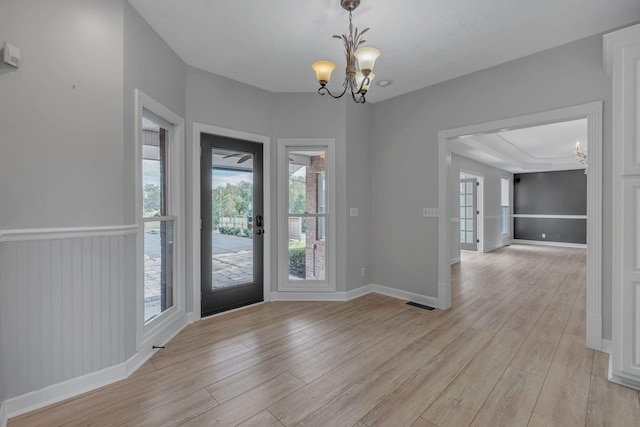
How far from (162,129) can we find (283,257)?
79.0 inches

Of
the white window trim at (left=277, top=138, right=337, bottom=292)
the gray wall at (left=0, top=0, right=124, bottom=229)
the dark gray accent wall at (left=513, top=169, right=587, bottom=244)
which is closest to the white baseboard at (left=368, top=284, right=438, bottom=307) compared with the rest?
the white window trim at (left=277, top=138, right=337, bottom=292)

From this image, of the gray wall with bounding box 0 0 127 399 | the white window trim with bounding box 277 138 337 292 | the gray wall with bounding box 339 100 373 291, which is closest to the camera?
the gray wall with bounding box 0 0 127 399

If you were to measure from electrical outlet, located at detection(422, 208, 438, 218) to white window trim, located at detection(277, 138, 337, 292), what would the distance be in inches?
45.2

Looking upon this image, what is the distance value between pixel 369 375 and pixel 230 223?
7.32 ft

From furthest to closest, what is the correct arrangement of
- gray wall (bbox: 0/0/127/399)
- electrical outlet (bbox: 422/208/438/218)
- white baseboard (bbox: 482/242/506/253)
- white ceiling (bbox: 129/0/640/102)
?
white baseboard (bbox: 482/242/506/253) → electrical outlet (bbox: 422/208/438/218) → white ceiling (bbox: 129/0/640/102) → gray wall (bbox: 0/0/127/399)

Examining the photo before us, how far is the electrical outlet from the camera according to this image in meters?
3.58

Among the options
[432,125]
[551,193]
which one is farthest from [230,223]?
[551,193]

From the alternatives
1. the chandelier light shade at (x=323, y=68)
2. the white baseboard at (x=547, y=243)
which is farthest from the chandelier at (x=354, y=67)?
the white baseboard at (x=547, y=243)

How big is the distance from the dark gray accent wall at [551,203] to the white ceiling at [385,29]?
8782 mm

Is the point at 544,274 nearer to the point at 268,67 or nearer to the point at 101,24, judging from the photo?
the point at 268,67

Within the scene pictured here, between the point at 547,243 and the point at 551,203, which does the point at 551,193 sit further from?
the point at 547,243

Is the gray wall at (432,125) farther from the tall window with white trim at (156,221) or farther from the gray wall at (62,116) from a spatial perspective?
the gray wall at (62,116)

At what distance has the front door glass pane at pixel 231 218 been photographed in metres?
3.37

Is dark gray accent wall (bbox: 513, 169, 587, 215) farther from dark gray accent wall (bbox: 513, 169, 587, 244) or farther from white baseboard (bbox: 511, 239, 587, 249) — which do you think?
white baseboard (bbox: 511, 239, 587, 249)
